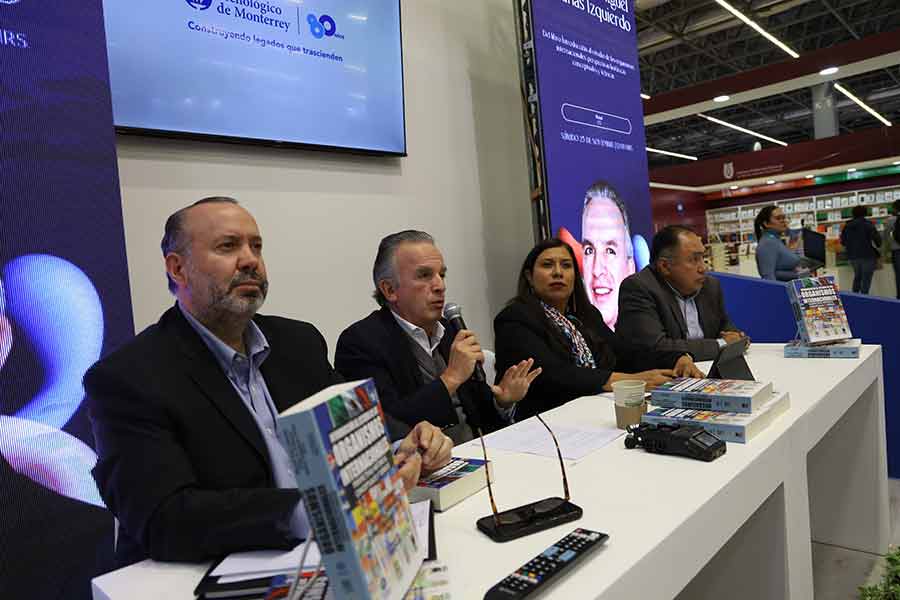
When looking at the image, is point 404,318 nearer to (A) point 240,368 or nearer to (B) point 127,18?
(A) point 240,368

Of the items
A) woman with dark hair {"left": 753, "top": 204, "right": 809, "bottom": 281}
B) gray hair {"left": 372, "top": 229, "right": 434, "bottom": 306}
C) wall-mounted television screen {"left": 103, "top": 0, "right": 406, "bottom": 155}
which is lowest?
woman with dark hair {"left": 753, "top": 204, "right": 809, "bottom": 281}

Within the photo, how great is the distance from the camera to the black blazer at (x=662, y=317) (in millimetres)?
2844

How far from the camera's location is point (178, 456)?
115cm

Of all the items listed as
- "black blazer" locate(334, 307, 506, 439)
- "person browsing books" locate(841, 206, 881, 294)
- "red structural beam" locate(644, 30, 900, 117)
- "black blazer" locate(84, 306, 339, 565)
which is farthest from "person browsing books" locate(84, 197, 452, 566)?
"person browsing books" locate(841, 206, 881, 294)

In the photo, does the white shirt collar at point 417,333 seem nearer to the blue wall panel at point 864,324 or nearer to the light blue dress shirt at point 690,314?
the light blue dress shirt at point 690,314

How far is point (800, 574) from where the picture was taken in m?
1.54

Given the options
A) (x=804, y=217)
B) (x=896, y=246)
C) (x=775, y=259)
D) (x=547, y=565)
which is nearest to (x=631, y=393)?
(x=547, y=565)

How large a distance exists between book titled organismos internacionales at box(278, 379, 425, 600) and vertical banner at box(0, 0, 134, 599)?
1.27 meters

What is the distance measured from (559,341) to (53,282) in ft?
5.82

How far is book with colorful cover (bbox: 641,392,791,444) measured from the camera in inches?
56.6

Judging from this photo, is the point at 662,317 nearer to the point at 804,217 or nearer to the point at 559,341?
the point at 559,341

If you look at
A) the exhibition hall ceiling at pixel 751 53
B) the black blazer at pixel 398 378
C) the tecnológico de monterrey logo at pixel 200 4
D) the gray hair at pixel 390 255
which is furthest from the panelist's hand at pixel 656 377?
the exhibition hall ceiling at pixel 751 53

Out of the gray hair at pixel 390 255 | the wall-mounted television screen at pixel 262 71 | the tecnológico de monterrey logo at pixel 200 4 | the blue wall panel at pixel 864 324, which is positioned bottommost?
the blue wall panel at pixel 864 324

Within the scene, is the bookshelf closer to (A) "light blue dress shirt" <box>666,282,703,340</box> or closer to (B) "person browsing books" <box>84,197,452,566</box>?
(A) "light blue dress shirt" <box>666,282,703,340</box>
